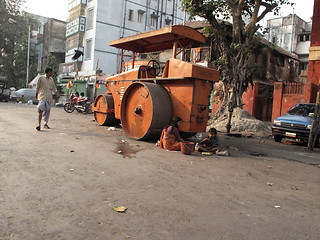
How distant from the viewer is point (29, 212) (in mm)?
2775

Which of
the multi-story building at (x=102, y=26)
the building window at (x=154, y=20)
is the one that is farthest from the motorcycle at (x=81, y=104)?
the building window at (x=154, y=20)

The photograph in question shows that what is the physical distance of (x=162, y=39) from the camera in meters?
8.27

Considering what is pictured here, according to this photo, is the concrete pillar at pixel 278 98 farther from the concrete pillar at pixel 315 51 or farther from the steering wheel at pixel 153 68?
the steering wheel at pixel 153 68

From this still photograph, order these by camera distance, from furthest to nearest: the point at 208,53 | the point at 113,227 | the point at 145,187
Result: the point at 208,53 → the point at 145,187 → the point at 113,227

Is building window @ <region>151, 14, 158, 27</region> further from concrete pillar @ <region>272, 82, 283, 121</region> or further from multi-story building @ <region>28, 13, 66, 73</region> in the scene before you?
Answer: concrete pillar @ <region>272, 82, 283, 121</region>

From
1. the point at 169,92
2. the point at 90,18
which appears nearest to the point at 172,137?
the point at 169,92

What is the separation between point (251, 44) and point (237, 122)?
350cm

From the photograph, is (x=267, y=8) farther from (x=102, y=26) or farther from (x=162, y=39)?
(x=102, y=26)

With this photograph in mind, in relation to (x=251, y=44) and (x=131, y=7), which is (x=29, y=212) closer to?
(x=251, y=44)

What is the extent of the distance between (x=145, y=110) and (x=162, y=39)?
2.31 metres

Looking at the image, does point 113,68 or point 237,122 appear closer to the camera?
point 237,122

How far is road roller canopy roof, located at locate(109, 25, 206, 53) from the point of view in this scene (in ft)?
24.0

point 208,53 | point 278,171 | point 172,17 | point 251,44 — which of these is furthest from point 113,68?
point 278,171

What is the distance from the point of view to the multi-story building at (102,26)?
28359mm
